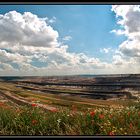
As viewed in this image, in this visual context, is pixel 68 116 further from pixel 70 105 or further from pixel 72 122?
pixel 70 105

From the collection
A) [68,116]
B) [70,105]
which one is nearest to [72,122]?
[68,116]

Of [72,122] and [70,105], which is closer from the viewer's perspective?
[72,122]

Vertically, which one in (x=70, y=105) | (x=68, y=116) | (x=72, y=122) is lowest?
(x=72, y=122)

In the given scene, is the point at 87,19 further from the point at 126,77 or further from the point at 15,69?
the point at 15,69

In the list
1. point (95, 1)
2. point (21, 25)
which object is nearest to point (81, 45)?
point (95, 1)

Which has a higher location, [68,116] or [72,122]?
[68,116]
